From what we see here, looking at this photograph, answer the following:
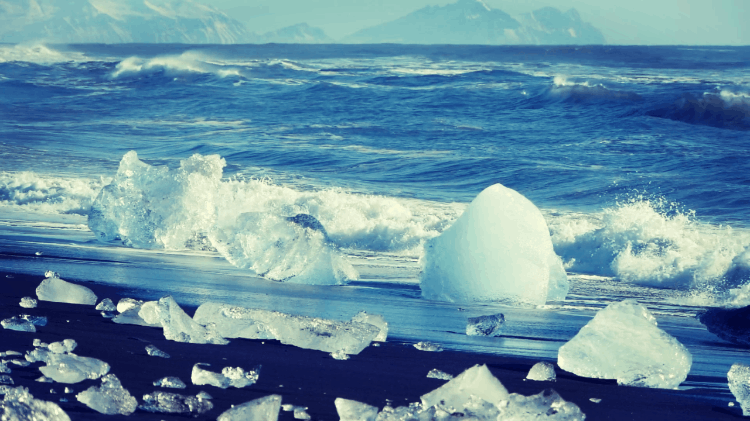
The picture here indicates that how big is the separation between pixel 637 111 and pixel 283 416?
17.7 metres

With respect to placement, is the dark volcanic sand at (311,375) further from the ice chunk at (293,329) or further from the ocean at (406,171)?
the ocean at (406,171)

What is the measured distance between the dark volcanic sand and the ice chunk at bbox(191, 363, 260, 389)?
0.03m

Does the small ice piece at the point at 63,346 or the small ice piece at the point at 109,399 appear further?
the small ice piece at the point at 63,346

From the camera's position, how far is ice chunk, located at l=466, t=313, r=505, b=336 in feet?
13.7

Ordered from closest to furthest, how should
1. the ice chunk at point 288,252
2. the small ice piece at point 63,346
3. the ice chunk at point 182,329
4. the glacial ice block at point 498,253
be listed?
the small ice piece at point 63,346
the ice chunk at point 182,329
the glacial ice block at point 498,253
the ice chunk at point 288,252

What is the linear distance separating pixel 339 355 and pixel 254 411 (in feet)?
3.40

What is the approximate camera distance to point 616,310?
12.2 feet

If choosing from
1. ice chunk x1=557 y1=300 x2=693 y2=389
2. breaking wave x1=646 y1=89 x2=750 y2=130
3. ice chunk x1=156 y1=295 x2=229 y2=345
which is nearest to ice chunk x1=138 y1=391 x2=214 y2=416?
ice chunk x1=156 y1=295 x2=229 y2=345

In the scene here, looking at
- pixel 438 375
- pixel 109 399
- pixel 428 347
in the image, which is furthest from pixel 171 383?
pixel 428 347

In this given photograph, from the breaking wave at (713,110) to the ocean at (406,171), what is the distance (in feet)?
0.20

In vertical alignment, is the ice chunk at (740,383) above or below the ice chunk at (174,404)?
below

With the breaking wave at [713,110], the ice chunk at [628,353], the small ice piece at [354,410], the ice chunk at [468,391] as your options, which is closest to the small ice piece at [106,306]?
the small ice piece at [354,410]

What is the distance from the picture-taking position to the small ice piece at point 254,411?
2.57 meters

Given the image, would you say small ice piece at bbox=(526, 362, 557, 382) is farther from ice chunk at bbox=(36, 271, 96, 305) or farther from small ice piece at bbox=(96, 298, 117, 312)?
ice chunk at bbox=(36, 271, 96, 305)
